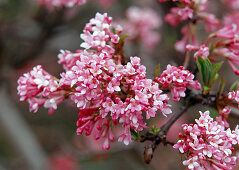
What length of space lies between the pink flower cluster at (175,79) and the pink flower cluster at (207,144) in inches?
7.7

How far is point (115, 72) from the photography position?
1636 mm

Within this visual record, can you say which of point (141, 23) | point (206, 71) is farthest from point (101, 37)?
point (141, 23)

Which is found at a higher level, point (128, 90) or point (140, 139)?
point (128, 90)

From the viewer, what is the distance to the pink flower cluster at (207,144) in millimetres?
1562

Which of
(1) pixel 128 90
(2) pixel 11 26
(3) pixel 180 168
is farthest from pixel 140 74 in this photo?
(2) pixel 11 26

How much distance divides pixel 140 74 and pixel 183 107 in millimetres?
504

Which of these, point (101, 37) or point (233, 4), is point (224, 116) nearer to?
point (101, 37)

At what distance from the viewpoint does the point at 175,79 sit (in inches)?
66.9

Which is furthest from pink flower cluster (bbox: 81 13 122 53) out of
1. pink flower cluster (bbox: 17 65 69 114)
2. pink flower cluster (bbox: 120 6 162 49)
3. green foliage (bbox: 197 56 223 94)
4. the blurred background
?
pink flower cluster (bbox: 120 6 162 49)

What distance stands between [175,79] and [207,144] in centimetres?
35

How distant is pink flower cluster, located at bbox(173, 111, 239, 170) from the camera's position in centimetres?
156

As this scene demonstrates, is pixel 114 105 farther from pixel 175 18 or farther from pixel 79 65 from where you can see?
pixel 175 18

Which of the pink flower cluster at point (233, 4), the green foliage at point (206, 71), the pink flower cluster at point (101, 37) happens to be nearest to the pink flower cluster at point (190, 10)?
the green foliage at point (206, 71)

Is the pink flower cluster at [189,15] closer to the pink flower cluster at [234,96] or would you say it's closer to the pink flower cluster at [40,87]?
the pink flower cluster at [234,96]
